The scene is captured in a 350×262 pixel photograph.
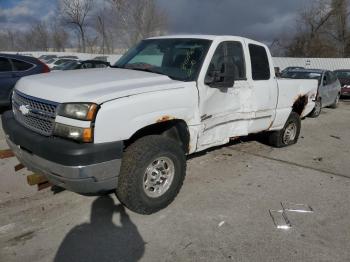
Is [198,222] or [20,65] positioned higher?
[20,65]

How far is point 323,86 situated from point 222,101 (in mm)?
9087

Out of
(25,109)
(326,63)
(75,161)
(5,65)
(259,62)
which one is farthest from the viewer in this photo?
(326,63)

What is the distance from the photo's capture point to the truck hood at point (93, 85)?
11.0 feet

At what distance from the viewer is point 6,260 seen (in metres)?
3.12

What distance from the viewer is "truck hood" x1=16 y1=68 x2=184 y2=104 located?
11.0ft

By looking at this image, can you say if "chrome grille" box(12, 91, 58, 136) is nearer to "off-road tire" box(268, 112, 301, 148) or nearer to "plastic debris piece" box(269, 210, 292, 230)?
"plastic debris piece" box(269, 210, 292, 230)

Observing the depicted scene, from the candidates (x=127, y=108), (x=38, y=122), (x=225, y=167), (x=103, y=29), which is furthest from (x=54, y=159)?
(x=103, y=29)

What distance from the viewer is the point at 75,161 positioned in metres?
3.17

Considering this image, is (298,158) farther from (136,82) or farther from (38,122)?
(38,122)

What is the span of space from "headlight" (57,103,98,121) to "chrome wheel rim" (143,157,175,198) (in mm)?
932

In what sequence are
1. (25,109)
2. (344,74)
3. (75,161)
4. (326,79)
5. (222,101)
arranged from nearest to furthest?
(75,161), (25,109), (222,101), (326,79), (344,74)

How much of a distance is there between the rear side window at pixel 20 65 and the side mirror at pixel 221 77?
6.95 m

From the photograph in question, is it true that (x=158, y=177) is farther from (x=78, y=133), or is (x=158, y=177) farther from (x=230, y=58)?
(x=230, y=58)

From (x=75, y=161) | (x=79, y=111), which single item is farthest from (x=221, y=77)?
Result: (x=75, y=161)
